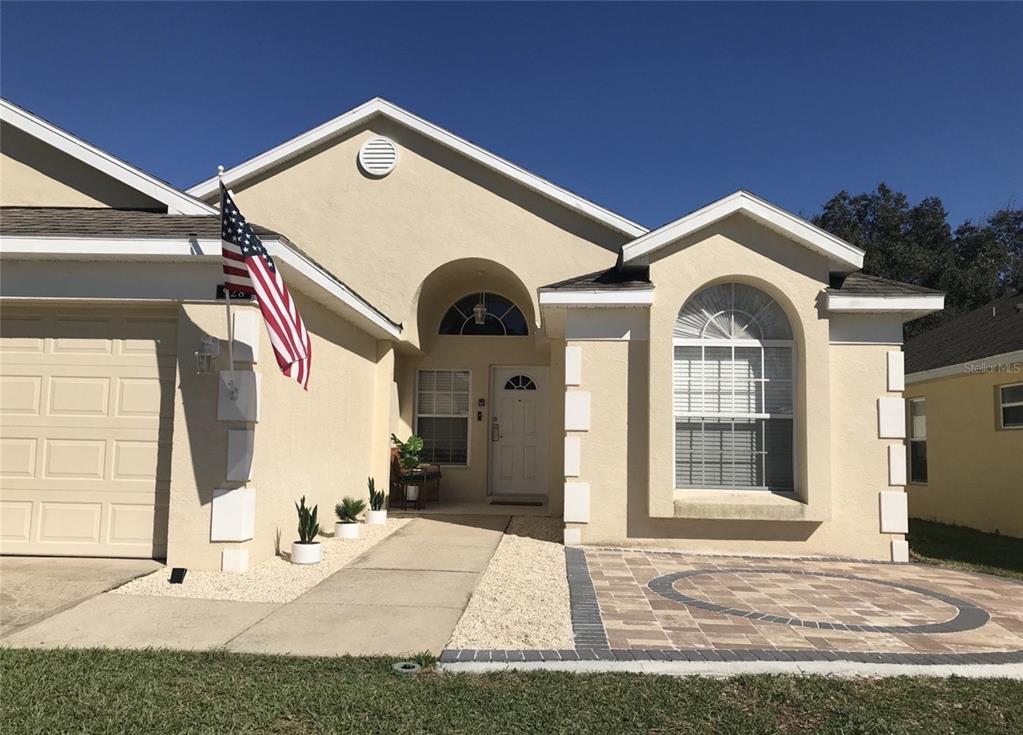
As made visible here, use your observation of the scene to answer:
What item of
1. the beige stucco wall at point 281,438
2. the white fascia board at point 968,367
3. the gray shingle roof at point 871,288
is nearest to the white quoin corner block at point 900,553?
the gray shingle roof at point 871,288

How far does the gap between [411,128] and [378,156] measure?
783 millimetres

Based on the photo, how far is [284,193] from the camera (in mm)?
12906

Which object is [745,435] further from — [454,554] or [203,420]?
[203,420]

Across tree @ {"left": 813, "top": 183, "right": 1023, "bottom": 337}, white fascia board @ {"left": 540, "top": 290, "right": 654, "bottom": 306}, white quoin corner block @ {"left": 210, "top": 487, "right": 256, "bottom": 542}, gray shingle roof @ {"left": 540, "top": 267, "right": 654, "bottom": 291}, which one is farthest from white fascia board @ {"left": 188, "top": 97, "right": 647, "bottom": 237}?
tree @ {"left": 813, "top": 183, "right": 1023, "bottom": 337}

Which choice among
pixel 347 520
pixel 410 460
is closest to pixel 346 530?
pixel 347 520

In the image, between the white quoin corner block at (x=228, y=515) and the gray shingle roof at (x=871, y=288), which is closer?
the white quoin corner block at (x=228, y=515)

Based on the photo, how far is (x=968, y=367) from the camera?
41.6 ft

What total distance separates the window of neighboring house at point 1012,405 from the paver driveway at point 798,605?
4594mm

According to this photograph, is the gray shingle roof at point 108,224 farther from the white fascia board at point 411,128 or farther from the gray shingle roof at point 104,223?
the white fascia board at point 411,128

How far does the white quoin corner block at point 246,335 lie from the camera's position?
24.1 ft

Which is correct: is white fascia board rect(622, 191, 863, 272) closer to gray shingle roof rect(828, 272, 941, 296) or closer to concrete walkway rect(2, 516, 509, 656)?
gray shingle roof rect(828, 272, 941, 296)

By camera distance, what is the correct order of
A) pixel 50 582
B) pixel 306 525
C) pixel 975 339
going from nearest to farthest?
pixel 50 582
pixel 306 525
pixel 975 339

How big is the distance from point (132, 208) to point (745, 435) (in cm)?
872

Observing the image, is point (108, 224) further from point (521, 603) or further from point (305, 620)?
point (521, 603)
